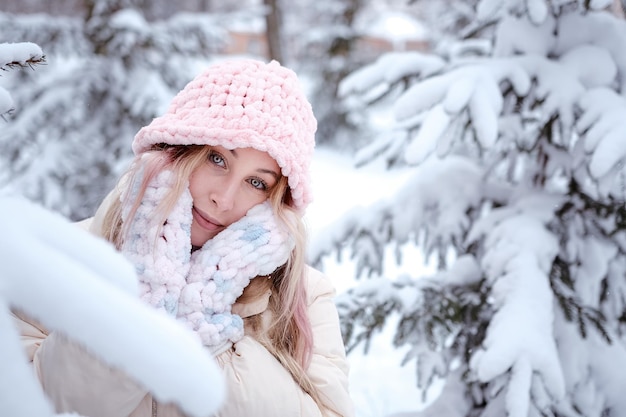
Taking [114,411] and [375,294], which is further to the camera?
[375,294]

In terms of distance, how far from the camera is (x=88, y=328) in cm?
47

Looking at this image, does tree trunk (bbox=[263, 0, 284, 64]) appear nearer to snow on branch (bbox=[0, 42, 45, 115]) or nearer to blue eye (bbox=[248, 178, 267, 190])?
blue eye (bbox=[248, 178, 267, 190])

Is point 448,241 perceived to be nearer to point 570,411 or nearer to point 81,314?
point 570,411

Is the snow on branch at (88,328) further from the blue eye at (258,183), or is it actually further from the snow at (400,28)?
the snow at (400,28)

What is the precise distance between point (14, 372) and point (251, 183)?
1357 millimetres

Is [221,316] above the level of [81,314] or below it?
below

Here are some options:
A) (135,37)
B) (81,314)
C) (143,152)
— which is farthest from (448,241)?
(135,37)

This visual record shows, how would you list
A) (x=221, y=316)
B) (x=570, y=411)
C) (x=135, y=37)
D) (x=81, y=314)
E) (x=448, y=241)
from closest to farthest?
(x=81, y=314)
(x=221, y=316)
(x=570, y=411)
(x=448, y=241)
(x=135, y=37)

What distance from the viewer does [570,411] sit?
2395 mm

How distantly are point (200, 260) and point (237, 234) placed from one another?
0.51 feet

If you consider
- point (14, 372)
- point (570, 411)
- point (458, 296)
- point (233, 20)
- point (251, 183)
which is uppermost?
point (14, 372)

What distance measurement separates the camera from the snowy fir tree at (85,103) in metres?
5.45

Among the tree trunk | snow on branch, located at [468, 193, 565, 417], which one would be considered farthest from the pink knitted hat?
the tree trunk

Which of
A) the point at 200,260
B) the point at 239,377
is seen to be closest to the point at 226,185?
the point at 200,260
